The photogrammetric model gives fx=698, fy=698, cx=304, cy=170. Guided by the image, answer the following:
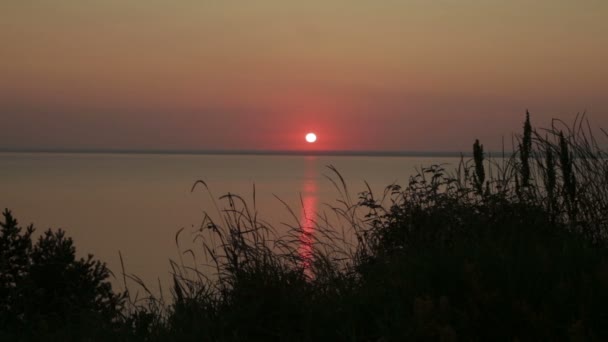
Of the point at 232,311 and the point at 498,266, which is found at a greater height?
the point at 498,266

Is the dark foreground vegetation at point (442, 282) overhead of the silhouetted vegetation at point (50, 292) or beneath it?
overhead

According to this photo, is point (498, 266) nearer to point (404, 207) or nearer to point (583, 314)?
point (583, 314)

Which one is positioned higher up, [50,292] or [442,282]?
[442,282]

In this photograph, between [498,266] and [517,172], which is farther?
[517,172]

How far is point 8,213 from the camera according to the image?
50.8 ft

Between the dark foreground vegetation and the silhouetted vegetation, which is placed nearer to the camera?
the dark foreground vegetation

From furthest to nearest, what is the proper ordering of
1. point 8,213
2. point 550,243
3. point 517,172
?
1. point 8,213
2. point 517,172
3. point 550,243

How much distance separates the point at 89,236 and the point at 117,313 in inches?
2427

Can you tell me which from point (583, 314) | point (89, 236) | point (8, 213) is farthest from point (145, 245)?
point (583, 314)

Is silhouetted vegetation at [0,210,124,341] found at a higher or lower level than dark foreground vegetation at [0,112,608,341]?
lower

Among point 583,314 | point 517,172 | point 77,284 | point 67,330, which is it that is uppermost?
point 517,172

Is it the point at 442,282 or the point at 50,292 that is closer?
the point at 442,282

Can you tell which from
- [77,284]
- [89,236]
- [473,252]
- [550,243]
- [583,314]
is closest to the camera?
[583,314]

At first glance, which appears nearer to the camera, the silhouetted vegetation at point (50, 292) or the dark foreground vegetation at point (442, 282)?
the dark foreground vegetation at point (442, 282)
